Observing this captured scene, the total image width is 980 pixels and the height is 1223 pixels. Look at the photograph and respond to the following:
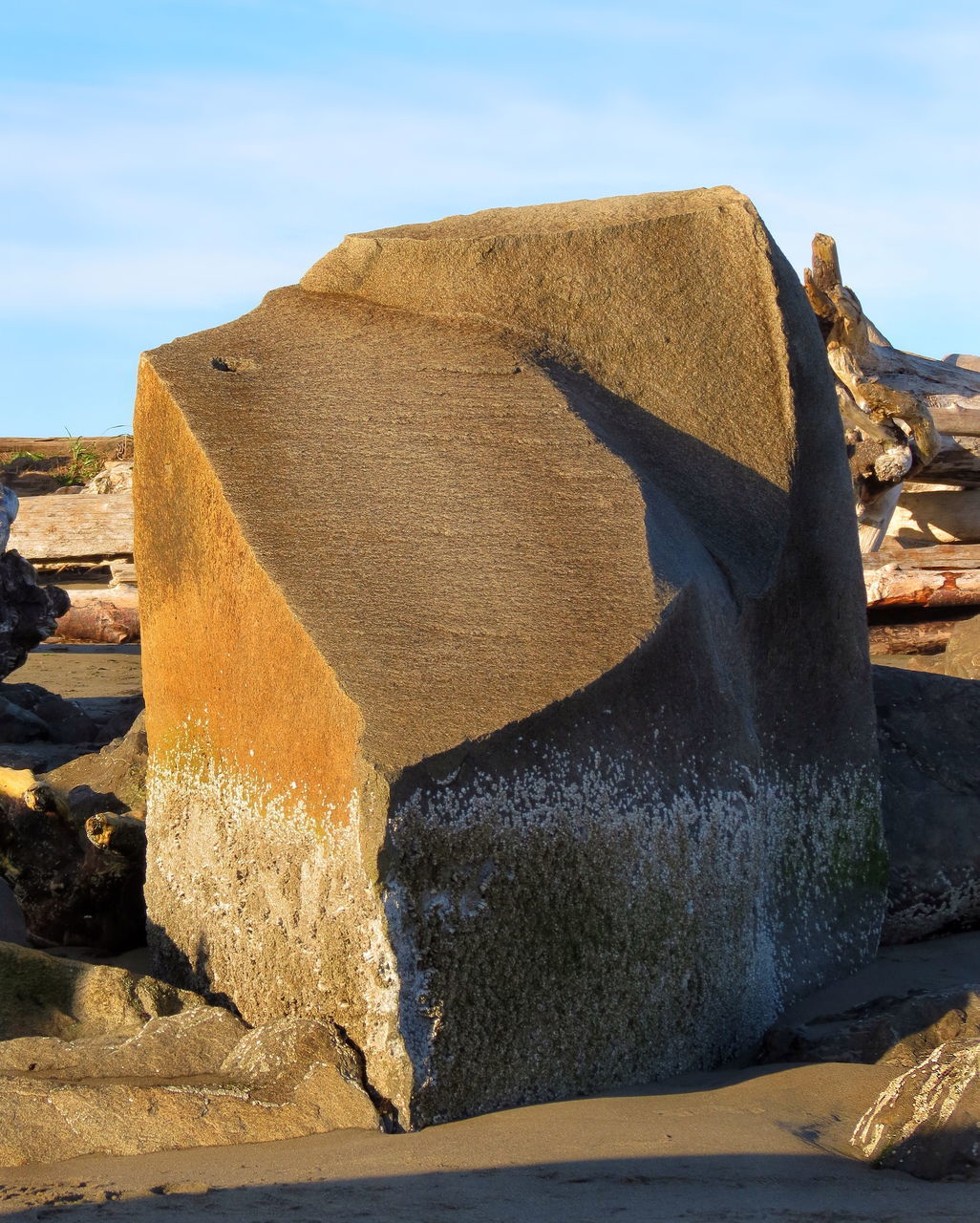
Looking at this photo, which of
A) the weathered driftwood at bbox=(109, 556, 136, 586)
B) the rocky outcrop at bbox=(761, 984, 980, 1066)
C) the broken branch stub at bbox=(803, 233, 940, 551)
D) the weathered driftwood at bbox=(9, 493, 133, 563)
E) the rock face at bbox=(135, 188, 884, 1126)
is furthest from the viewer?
the weathered driftwood at bbox=(9, 493, 133, 563)

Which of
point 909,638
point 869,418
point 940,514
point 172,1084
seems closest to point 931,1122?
point 172,1084

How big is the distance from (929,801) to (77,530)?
736 centimetres

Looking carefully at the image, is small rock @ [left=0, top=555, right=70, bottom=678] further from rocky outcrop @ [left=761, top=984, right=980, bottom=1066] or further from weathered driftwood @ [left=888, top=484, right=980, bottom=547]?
weathered driftwood @ [left=888, top=484, right=980, bottom=547]

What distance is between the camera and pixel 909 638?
8.08 m

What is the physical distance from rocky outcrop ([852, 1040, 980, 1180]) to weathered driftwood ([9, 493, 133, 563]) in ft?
26.7

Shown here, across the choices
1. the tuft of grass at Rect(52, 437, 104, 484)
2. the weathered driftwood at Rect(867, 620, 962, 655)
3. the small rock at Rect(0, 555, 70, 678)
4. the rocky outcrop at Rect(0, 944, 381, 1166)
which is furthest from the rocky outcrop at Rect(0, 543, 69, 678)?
the tuft of grass at Rect(52, 437, 104, 484)

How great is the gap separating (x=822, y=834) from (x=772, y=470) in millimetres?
815

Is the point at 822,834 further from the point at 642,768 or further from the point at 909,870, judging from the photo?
the point at 642,768

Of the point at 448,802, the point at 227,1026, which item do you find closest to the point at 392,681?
the point at 448,802

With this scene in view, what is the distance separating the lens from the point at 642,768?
7.88 ft

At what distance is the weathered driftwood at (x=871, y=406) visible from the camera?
895cm

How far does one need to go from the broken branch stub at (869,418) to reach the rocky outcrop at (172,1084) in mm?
7359

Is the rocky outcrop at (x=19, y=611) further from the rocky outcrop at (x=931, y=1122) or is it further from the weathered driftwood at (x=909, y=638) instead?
the rocky outcrop at (x=931, y=1122)

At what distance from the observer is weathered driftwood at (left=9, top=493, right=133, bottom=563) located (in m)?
9.61
